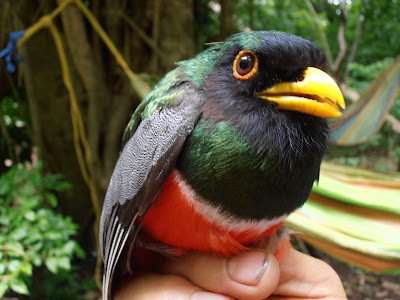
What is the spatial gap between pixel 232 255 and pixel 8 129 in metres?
2.92

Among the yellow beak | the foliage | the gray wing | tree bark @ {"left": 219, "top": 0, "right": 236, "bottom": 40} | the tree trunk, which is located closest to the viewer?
the yellow beak

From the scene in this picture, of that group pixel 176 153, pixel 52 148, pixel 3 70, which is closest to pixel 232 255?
pixel 176 153

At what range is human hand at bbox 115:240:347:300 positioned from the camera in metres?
1.21

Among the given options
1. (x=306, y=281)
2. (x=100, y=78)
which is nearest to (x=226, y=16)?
(x=100, y=78)

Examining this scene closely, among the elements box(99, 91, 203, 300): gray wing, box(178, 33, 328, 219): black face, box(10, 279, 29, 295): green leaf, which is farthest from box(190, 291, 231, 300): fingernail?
box(10, 279, 29, 295): green leaf

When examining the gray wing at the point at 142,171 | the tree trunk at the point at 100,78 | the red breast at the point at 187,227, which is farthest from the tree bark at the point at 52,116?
the red breast at the point at 187,227

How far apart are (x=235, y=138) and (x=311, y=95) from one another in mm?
218

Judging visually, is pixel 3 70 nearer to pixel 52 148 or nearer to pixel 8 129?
pixel 8 129

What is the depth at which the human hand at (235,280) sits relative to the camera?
1.21m

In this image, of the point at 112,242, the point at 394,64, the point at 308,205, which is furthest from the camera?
the point at 394,64

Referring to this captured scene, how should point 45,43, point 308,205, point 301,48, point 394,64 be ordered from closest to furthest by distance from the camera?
point 301,48 < point 308,205 < point 394,64 < point 45,43

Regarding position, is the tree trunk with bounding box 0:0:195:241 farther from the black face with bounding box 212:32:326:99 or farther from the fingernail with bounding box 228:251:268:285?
the black face with bounding box 212:32:326:99

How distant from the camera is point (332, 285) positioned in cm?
141

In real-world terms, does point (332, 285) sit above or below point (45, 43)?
below
